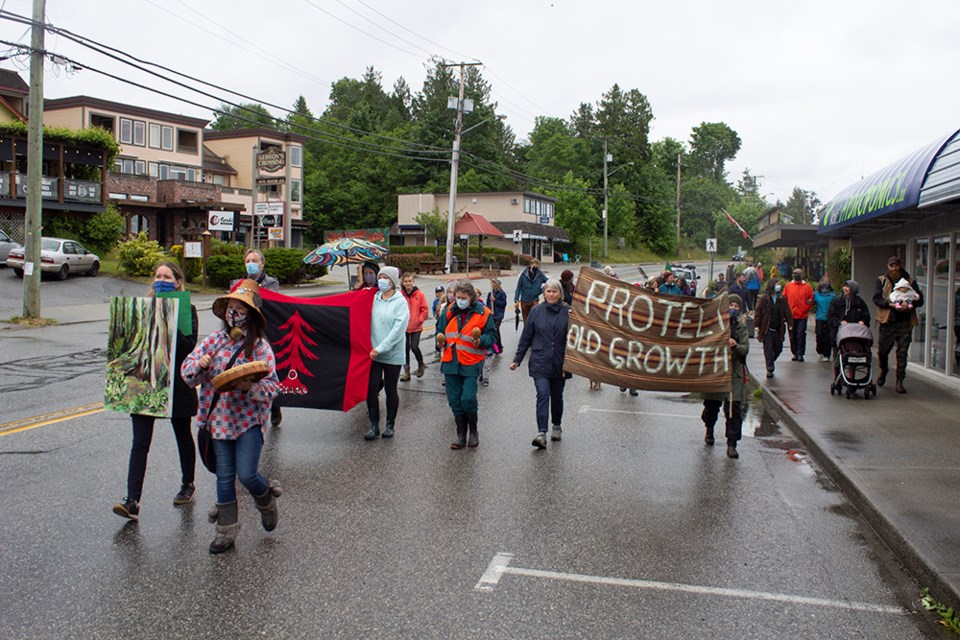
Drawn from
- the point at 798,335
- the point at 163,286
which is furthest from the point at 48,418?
the point at 798,335

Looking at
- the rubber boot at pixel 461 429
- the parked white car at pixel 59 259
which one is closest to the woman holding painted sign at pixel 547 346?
the rubber boot at pixel 461 429

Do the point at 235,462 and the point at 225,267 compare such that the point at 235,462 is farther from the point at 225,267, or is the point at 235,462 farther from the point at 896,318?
the point at 225,267

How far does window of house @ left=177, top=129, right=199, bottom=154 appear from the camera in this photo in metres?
55.5

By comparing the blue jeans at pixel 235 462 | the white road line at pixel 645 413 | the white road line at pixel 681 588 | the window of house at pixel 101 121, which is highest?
the window of house at pixel 101 121

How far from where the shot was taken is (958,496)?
21.4 feet

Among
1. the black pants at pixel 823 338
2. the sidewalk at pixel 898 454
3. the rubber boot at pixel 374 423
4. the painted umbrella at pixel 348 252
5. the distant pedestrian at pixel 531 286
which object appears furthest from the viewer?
the painted umbrella at pixel 348 252

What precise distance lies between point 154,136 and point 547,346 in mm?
51594

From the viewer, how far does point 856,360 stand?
11.4 m

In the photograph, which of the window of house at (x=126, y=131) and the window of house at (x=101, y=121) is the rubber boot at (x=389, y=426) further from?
the window of house at (x=126, y=131)

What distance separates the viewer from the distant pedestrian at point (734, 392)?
330 inches

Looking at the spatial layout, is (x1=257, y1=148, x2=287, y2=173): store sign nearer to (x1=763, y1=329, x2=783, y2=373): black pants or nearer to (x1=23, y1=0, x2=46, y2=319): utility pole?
(x1=23, y1=0, x2=46, y2=319): utility pole

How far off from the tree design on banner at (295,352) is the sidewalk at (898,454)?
5422 mm

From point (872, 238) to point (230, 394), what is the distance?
16.5 meters

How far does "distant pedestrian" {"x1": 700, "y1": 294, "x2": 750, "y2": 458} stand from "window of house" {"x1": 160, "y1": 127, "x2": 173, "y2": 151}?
2065 inches
